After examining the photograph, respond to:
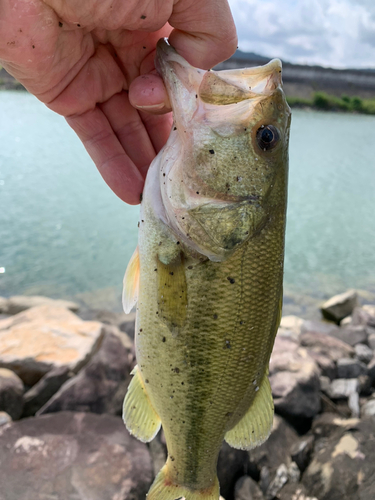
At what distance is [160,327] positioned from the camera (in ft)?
6.13

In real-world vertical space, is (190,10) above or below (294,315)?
above

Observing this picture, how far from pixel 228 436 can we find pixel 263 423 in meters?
0.20

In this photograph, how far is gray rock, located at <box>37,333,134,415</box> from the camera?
13.0ft

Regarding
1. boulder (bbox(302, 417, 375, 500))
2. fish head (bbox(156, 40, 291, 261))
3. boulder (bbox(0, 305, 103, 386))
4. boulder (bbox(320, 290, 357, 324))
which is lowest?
boulder (bbox(320, 290, 357, 324))

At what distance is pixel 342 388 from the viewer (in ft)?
16.8

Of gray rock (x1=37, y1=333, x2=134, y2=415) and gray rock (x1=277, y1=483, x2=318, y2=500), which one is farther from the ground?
gray rock (x1=37, y1=333, x2=134, y2=415)

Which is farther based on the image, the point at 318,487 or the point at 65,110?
the point at 318,487

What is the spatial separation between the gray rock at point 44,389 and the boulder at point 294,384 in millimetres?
2361

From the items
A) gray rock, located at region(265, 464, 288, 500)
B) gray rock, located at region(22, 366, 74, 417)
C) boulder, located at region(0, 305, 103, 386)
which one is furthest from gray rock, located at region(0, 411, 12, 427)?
gray rock, located at region(265, 464, 288, 500)

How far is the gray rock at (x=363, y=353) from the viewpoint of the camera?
6344mm

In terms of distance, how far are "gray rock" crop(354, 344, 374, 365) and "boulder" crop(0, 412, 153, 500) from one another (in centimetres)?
425

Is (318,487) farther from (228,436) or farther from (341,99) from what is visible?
(341,99)

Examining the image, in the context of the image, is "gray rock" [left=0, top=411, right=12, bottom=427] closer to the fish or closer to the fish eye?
the fish

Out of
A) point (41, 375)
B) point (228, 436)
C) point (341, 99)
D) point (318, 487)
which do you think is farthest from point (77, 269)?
point (341, 99)
